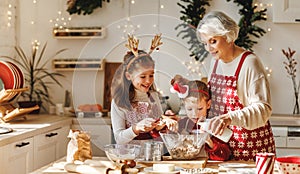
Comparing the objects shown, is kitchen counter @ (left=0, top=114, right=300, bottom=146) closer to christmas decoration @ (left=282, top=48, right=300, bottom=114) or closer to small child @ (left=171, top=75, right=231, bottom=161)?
christmas decoration @ (left=282, top=48, right=300, bottom=114)

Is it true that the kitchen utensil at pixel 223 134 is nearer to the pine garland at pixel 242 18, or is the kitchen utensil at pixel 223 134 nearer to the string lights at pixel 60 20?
the pine garland at pixel 242 18

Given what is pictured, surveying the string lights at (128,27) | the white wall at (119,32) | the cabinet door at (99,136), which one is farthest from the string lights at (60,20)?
the cabinet door at (99,136)

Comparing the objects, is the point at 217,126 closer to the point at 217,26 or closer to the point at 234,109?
the point at 234,109

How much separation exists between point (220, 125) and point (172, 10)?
2.58 meters

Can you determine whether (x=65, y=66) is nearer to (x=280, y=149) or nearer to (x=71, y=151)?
(x=280, y=149)

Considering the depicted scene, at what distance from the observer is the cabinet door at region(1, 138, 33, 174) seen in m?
3.51

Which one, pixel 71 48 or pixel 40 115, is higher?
pixel 71 48

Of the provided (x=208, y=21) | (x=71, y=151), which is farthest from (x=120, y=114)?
(x=208, y=21)

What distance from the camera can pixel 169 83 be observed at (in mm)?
2844

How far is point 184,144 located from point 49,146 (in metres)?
1.84

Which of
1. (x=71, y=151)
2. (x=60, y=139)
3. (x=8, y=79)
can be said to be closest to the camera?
(x=71, y=151)

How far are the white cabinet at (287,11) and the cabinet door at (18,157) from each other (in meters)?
2.43

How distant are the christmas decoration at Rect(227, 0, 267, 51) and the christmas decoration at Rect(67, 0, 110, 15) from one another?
49.2 inches

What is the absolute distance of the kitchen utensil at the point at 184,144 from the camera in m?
2.68
